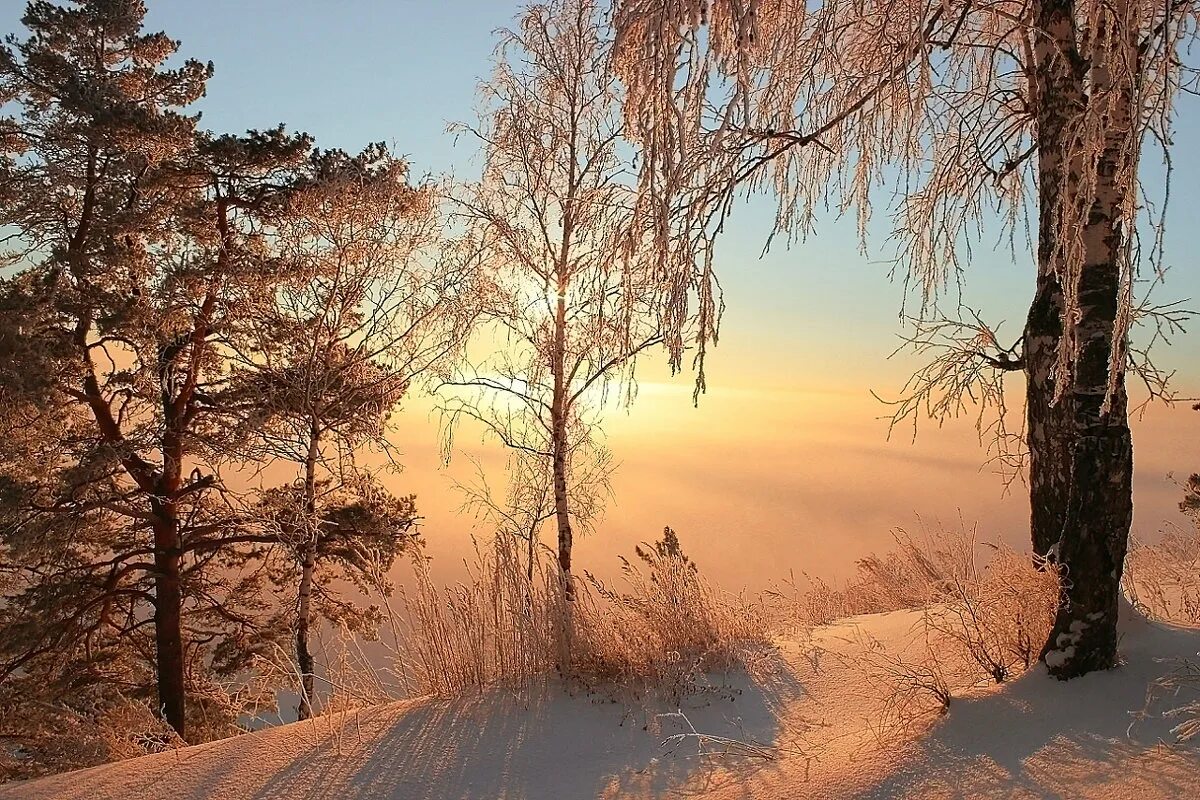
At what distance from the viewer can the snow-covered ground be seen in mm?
2688

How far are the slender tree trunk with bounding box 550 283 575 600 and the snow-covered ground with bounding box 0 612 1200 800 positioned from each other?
500cm

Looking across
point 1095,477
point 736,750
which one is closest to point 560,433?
point 736,750

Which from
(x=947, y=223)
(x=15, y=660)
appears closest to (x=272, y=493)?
(x=15, y=660)

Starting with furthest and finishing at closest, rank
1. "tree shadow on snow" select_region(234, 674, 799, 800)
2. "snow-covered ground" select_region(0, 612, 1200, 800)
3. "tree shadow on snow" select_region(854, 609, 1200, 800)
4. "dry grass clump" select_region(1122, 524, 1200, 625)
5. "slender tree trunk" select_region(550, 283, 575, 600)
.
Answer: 1. "slender tree trunk" select_region(550, 283, 575, 600)
2. "dry grass clump" select_region(1122, 524, 1200, 625)
3. "tree shadow on snow" select_region(234, 674, 799, 800)
4. "snow-covered ground" select_region(0, 612, 1200, 800)
5. "tree shadow on snow" select_region(854, 609, 1200, 800)

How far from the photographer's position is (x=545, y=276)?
939 centimetres

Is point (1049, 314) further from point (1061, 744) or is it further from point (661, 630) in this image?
point (661, 630)

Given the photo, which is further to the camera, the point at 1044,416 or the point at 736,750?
the point at 1044,416

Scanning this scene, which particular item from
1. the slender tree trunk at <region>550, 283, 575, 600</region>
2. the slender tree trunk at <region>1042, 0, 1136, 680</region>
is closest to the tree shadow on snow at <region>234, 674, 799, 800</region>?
the slender tree trunk at <region>1042, 0, 1136, 680</region>

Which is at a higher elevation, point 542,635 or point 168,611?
point 542,635

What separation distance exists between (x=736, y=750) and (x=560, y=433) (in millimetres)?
6122

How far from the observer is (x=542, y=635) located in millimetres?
4523

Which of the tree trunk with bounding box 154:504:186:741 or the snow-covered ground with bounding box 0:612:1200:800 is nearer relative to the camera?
the snow-covered ground with bounding box 0:612:1200:800

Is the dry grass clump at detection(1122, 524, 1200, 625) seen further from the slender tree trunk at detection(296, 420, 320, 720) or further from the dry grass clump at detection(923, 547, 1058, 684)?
the slender tree trunk at detection(296, 420, 320, 720)

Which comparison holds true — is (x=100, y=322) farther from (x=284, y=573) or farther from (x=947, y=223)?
(x=947, y=223)
